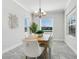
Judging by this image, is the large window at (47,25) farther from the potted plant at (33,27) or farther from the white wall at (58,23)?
the potted plant at (33,27)

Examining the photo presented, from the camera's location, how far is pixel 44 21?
1028cm

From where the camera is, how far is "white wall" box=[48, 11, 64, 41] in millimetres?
9797

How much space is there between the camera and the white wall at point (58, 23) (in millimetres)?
9797

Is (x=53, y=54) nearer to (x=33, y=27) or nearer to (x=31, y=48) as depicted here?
(x=33, y=27)

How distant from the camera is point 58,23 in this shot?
389 inches

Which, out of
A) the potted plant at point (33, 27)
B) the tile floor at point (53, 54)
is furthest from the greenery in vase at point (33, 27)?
the tile floor at point (53, 54)

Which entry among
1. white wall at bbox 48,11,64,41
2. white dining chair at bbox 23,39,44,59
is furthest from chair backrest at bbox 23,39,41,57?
white wall at bbox 48,11,64,41

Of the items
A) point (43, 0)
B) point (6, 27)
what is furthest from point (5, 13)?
point (43, 0)

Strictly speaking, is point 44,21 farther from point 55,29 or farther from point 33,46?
point 33,46

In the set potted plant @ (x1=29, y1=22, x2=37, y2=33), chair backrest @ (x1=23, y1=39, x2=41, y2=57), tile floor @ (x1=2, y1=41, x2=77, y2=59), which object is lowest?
tile floor @ (x1=2, y1=41, x2=77, y2=59)

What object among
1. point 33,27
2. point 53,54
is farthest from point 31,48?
point 53,54

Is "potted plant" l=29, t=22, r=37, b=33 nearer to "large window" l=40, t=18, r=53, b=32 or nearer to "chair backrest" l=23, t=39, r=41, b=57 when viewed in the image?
"chair backrest" l=23, t=39, r=41, b=57

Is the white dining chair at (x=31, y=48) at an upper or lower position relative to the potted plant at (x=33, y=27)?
lower

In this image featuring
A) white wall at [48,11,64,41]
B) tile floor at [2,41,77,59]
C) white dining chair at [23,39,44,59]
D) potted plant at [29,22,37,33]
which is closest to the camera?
white dining chair at [23,39,44,59]
